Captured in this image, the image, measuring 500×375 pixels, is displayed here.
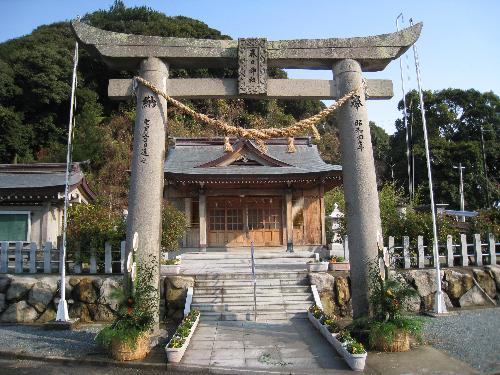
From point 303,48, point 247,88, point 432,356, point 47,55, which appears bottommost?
point 432,356

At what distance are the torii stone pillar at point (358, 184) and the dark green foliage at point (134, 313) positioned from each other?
4.17 metres

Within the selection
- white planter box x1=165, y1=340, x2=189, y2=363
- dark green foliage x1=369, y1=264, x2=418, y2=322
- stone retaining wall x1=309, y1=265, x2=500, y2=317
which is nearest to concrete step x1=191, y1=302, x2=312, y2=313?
stone retaining wall x1=309, y1=265, x2=500, y2=317

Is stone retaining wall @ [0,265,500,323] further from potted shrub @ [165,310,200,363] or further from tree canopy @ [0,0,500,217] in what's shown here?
tree canopy @ [0,0,500,217]

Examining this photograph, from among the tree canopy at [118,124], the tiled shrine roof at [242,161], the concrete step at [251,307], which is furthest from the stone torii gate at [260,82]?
the tree canopy at [118,124]

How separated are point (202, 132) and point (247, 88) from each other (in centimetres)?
3325

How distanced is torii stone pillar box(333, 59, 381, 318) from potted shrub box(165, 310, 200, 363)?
3485 millimetres

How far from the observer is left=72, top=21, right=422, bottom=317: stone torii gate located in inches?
329

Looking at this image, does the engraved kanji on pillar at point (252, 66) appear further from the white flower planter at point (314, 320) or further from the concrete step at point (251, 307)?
the concrete step at point (251, 307)

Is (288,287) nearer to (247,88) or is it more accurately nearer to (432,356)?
(432,356)

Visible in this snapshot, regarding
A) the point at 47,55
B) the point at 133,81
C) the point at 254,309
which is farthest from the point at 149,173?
the point at 47,55

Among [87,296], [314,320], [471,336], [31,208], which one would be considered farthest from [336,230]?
[31,208]

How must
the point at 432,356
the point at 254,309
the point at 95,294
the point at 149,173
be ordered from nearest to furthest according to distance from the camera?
the point at 432,356 < the point at 149,173 < the point at 254,309 < the point at 95,294

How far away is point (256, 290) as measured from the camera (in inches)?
456

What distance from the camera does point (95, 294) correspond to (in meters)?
11.5
